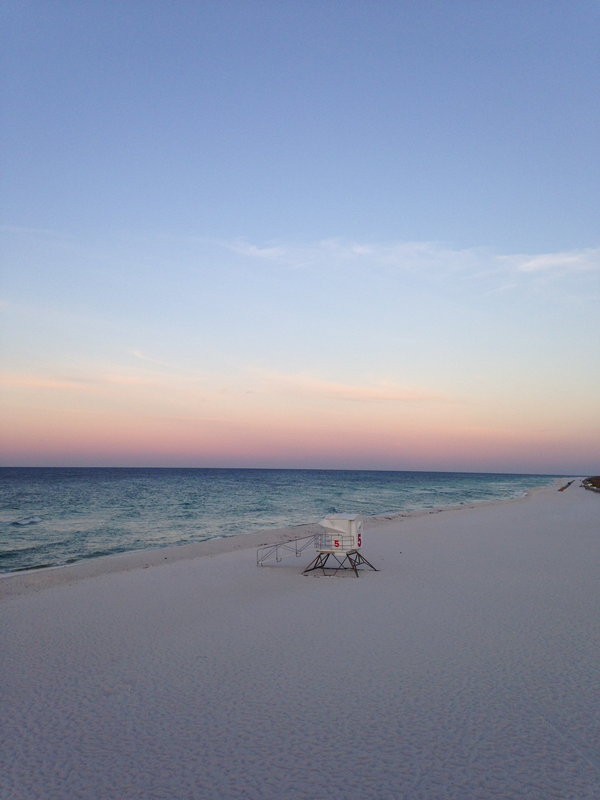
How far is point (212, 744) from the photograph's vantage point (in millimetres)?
7652

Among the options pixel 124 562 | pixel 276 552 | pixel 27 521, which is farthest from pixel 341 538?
pixel 27 521

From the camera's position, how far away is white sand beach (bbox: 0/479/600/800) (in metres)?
6.86

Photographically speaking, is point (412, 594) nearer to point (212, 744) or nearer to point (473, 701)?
point (473, 701)

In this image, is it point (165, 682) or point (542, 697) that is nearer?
point (542, 697)

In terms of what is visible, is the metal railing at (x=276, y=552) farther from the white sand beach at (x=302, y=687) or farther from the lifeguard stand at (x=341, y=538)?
the white sand beach at (x=302, y=687)

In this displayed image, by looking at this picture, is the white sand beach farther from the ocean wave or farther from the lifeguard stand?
the ocean wave

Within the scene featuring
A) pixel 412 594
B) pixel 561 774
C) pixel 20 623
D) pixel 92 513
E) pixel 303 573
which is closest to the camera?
pixel 561 774

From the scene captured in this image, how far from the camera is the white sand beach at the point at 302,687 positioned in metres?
6.86

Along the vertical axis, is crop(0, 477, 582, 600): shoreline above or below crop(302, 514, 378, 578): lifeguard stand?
below

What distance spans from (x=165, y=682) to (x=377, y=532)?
75.5ft

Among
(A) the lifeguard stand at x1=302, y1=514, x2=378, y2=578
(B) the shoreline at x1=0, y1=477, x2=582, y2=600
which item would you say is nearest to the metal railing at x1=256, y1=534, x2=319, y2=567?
(B) the shoreline at x1=0, y1=477, x2=582, y2=600

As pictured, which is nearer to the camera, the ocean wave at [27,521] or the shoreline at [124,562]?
the shoreline at [124,562]

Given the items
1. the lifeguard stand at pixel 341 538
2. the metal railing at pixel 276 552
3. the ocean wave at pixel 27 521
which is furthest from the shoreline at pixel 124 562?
the ocean wave at pixel 27 521

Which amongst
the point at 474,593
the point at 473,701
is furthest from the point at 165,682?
the point at 474,593
